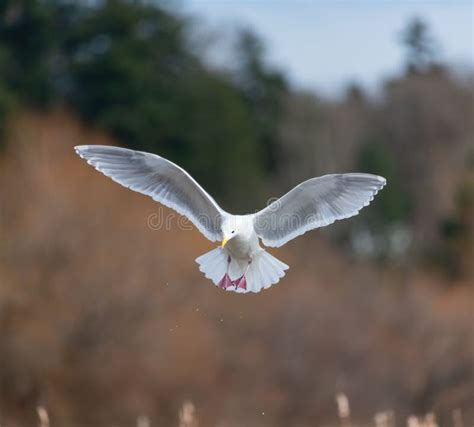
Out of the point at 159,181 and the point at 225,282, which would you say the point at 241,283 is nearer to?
the point at 225,282

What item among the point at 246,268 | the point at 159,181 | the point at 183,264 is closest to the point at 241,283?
the point at 246,268

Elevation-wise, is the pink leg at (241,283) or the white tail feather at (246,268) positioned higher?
the white tail feather at (246,268)

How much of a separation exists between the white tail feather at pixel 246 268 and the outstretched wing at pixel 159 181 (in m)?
0.28

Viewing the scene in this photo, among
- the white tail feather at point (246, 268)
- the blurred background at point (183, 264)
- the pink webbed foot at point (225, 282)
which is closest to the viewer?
the pink webbed foot at point (225, 282)

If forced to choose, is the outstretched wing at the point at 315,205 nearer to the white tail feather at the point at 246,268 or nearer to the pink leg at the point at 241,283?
the white tail feather at the point at 246,268

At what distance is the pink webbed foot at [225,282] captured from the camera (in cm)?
619

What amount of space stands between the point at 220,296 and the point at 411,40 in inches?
815

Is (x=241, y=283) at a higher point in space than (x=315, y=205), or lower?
lower

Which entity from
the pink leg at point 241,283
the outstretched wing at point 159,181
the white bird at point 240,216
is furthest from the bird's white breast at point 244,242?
the outstretched wing at point 159,181

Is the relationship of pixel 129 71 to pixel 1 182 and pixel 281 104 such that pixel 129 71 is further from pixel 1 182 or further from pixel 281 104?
pixel 281 104

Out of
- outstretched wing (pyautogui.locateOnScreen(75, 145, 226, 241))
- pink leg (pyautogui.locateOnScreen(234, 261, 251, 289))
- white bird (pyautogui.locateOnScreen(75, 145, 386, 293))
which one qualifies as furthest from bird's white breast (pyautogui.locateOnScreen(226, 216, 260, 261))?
outstretched wing (pyautogui.locateOnScreen(75, 145, 226, 241))

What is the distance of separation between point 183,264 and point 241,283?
12.4 meters

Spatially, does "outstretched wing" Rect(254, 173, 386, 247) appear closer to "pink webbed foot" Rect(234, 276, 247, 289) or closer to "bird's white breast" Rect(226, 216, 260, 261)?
"bird's white breast" Rect(226, 216, 260, 261)

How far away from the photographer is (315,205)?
21.7 ft
